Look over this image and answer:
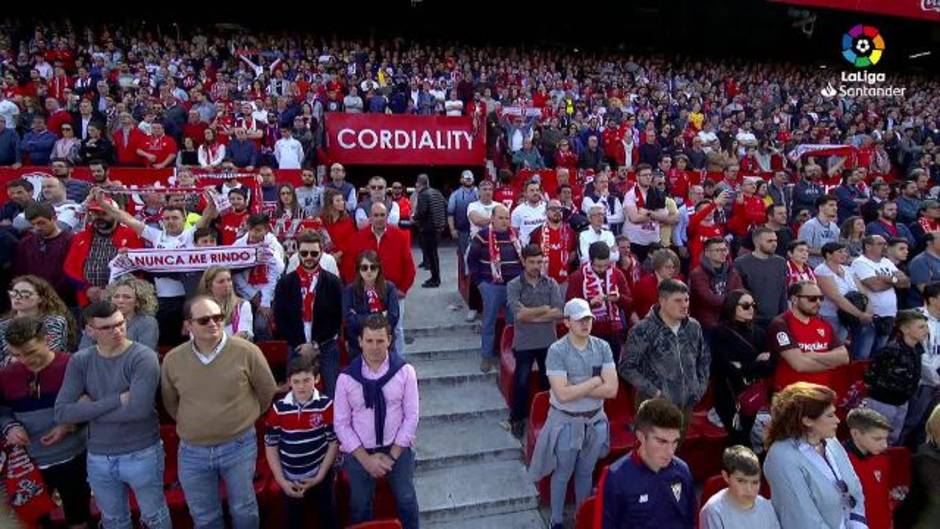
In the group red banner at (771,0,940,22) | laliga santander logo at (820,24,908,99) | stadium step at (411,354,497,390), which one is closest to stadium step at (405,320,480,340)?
stadium step at (411,354,497,390)

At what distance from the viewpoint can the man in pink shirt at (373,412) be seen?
3717 millimetres

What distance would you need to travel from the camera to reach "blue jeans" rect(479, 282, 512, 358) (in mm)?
6246

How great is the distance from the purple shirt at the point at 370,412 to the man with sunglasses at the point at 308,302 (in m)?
1.29

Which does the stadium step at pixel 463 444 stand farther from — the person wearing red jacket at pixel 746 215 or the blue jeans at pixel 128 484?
the person wearing red jacket at pixel 746 215

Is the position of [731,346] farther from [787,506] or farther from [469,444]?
[469,444]

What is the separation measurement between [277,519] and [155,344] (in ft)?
4.79

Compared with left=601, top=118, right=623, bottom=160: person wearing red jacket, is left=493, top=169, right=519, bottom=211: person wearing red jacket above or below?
below

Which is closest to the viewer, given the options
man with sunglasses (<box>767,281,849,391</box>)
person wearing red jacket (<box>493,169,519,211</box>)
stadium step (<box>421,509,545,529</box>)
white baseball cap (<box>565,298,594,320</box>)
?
white baseball cap (<box>565,298,594,320</box>)

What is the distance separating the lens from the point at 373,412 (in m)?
3.74

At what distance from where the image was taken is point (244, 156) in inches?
386

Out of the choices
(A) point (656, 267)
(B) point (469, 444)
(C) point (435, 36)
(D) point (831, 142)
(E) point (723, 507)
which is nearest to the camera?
(E) point (723, 507)

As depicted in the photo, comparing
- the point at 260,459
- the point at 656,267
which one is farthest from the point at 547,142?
the point at 260,459

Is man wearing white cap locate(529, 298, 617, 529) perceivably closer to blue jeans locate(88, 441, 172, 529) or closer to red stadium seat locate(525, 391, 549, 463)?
red stadium seat locate(525, 391, 549, 463)

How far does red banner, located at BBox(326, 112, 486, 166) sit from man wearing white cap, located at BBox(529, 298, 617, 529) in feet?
24.2
